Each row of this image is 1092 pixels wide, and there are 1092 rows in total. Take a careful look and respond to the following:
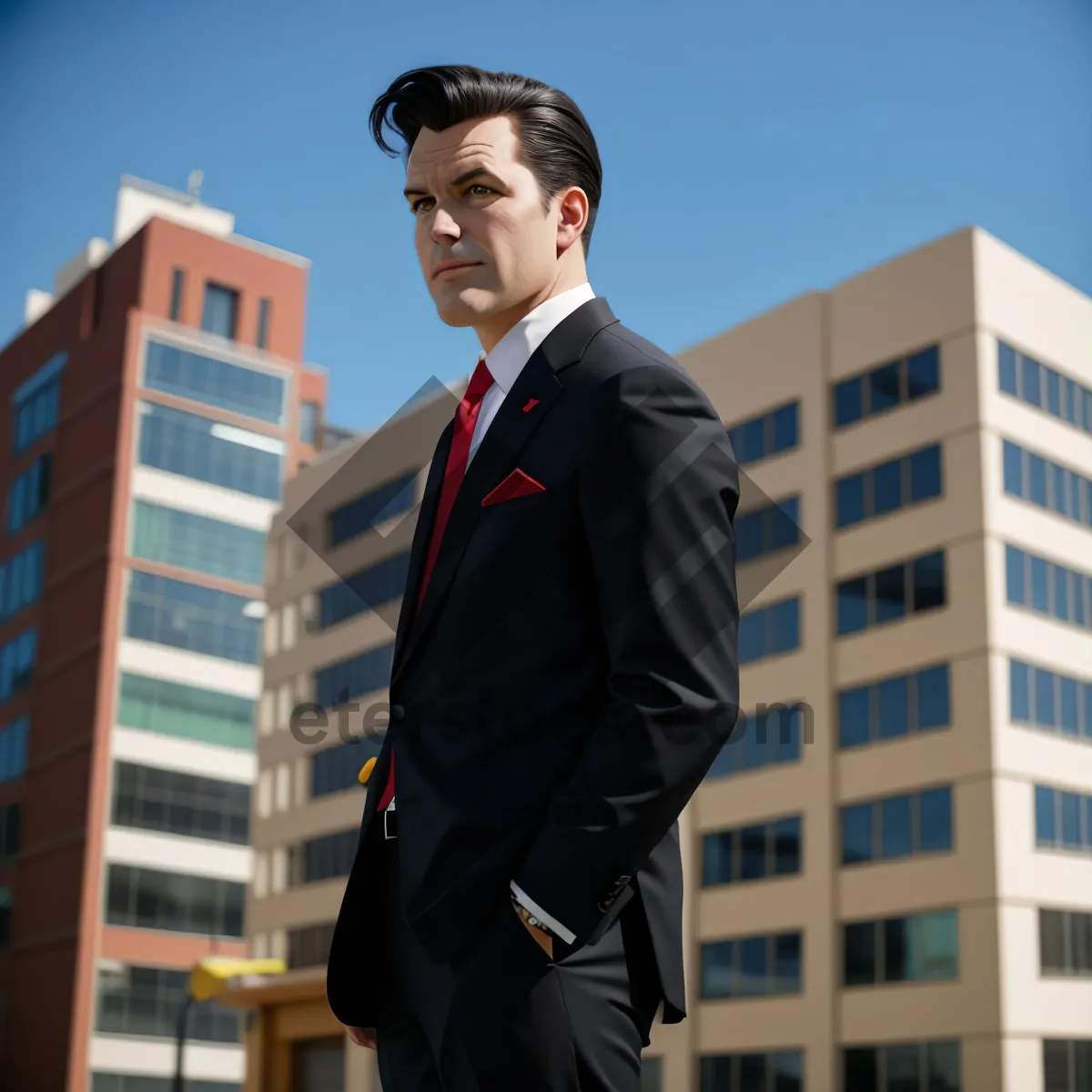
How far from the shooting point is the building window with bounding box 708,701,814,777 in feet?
125

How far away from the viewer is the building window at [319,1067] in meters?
46.9

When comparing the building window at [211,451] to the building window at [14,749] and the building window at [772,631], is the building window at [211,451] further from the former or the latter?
the building window at [772,631]

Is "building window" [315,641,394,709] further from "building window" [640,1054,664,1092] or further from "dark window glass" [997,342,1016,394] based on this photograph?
"dark window glass" [997,342,1016,394]

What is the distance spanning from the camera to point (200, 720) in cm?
6075

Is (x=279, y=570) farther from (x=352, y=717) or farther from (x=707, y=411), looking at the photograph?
(x=707, y=411)

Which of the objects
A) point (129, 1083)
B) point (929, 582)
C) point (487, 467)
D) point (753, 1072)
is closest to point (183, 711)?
point (129, 1083)

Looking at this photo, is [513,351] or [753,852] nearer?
[513,351]

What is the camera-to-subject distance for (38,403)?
221ft

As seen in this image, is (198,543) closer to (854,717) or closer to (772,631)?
(772,631)

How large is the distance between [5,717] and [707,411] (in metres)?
66.5

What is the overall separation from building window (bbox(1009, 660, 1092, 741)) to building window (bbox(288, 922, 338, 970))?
2379cm

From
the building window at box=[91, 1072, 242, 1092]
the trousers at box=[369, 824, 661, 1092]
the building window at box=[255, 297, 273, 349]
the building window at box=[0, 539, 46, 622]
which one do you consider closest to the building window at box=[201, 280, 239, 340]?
the building window at box=[255, 297, 273, 349]

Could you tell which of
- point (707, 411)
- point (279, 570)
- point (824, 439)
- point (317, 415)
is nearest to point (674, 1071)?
point (824, 439)

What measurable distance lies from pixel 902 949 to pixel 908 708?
16.5 feet
